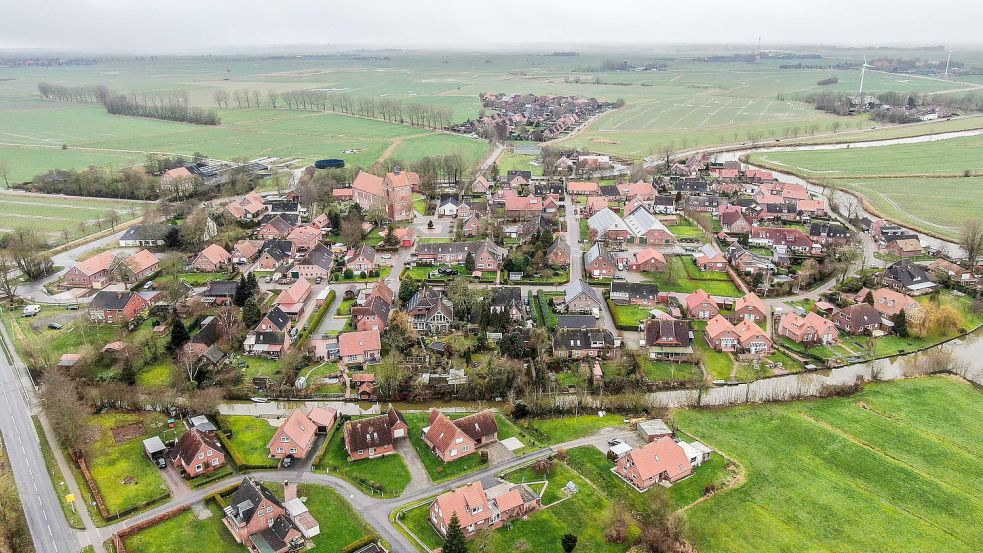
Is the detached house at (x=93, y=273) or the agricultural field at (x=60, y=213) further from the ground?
the agricultural field at (x=60, y=213)

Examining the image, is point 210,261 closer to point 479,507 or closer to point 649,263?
point 479,507

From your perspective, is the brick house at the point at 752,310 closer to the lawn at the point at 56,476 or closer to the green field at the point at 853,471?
the green field at the point at 853,471

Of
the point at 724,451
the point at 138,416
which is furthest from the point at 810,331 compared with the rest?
the point at 138,416

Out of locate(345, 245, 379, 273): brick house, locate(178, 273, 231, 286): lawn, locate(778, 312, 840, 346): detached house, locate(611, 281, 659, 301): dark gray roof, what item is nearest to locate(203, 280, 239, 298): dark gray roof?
locate(178, 273, 231, 286): lawn

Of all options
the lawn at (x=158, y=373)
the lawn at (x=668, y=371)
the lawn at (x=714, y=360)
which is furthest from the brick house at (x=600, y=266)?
the lawn at (x=158, y=373)

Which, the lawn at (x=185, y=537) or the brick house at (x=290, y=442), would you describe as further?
the brick house at (x=290, y=442)

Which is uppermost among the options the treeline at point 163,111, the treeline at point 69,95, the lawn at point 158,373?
the treeline at point 69,95

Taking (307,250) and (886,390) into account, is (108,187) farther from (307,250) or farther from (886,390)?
(886,390)

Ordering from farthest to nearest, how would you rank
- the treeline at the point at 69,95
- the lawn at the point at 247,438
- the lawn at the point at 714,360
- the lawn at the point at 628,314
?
1. the treeline at the point at 69,95
2. the lawn at the point at 628,314
3. the lawn at the point at 714,360
4. the lawn at the point at 247,438
